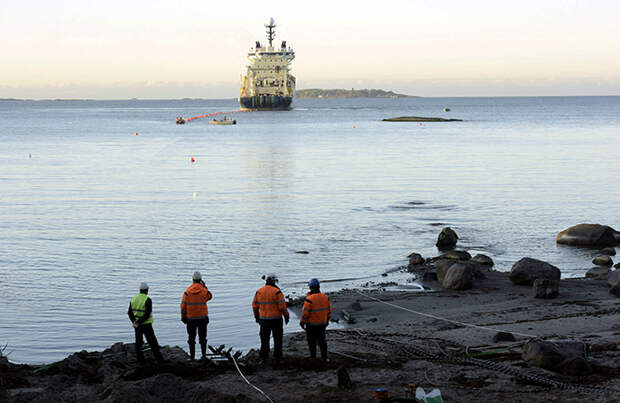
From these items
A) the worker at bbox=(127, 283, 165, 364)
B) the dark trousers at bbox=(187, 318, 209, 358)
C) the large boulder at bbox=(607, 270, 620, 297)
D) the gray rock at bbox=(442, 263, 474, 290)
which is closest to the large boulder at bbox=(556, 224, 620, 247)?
the large boulder at bbox=(607, 270, 620, 297)

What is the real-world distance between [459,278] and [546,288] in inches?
89.0

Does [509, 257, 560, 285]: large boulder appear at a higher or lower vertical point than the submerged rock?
higher

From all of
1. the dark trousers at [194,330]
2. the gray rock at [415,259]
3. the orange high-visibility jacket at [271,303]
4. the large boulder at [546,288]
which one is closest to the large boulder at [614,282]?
the large boulder at [546,288]

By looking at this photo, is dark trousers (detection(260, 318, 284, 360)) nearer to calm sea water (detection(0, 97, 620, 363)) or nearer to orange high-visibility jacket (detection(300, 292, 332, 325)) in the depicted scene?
orange high-visibility jacket (detection(300, 292, 332, 325))

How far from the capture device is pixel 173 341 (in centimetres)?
1497

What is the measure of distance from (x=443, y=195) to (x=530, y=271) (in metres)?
18.8

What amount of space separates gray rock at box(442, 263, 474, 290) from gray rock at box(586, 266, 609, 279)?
3.92m

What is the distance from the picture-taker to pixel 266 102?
582ft

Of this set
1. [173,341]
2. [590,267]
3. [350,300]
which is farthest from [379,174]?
[173,341]

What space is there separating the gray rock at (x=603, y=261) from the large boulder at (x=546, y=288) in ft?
16.4

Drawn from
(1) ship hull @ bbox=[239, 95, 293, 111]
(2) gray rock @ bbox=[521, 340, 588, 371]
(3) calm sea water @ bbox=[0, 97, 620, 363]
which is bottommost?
(3) calm sea water @ bbox=[0, 97, 620, 363]

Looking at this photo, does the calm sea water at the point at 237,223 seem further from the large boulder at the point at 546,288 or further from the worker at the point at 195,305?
the large boulder at the point at 546,288

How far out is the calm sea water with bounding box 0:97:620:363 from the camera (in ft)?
57.9

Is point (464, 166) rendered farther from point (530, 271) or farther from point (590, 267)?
point (530, 271)
